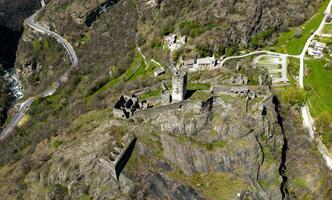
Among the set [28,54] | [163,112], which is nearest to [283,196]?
[163,112]

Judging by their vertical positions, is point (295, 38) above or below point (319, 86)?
above

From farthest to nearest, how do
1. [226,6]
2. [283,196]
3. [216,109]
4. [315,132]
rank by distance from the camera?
[226,6] < [315,132] < [216,109] < [283,196]

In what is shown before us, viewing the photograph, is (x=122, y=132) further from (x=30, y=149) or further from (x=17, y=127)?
(x=17, y=127)

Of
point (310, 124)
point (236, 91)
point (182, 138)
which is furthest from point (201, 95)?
point (310, 124)

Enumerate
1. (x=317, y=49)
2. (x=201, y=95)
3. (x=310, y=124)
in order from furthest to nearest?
(x=317, y=49) → (x=310, y=124) → (x=201, y=95)

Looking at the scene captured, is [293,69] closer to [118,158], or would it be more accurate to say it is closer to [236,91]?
[236,91]

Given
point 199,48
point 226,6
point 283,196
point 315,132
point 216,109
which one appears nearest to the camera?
point 283,196
